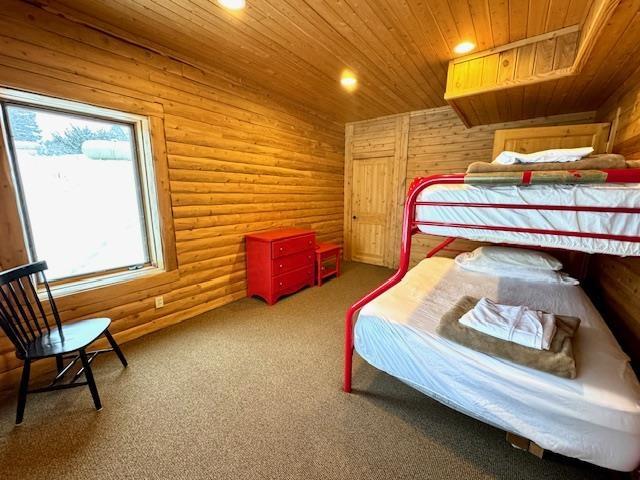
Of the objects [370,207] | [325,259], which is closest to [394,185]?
[370,207]

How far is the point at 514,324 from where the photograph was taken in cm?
127

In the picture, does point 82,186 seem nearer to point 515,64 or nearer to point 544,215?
point 544,215

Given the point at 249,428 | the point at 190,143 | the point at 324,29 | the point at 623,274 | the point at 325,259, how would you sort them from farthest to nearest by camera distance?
the point at 325,259, the point at 190,143, the point at 324,29, the point at 623,274, the point at 249,428

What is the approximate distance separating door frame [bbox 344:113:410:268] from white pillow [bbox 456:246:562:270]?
1.95 meters

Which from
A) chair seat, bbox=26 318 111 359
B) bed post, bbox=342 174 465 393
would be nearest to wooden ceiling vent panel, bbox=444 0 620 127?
bed post, bbox=342 174 465 393

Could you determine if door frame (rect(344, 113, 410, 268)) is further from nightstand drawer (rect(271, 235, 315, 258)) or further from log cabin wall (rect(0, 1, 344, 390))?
nightstand drawer (rect(271, 235, 315, 258))

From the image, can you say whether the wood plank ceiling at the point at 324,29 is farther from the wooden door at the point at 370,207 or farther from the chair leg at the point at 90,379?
the chair leg at the point at 90,379

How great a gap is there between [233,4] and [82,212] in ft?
6.51

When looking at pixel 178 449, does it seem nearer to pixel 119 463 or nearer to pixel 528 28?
pixel 119 463

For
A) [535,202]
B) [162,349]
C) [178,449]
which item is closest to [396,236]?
[535,202]

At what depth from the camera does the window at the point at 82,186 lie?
1.82 metres

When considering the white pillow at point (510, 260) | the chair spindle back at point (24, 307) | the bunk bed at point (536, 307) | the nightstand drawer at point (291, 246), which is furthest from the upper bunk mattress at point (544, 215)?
the chair spindle back at point (24, 307)

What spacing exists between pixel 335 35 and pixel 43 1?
198 centimetres

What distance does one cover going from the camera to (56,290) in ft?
6.40
